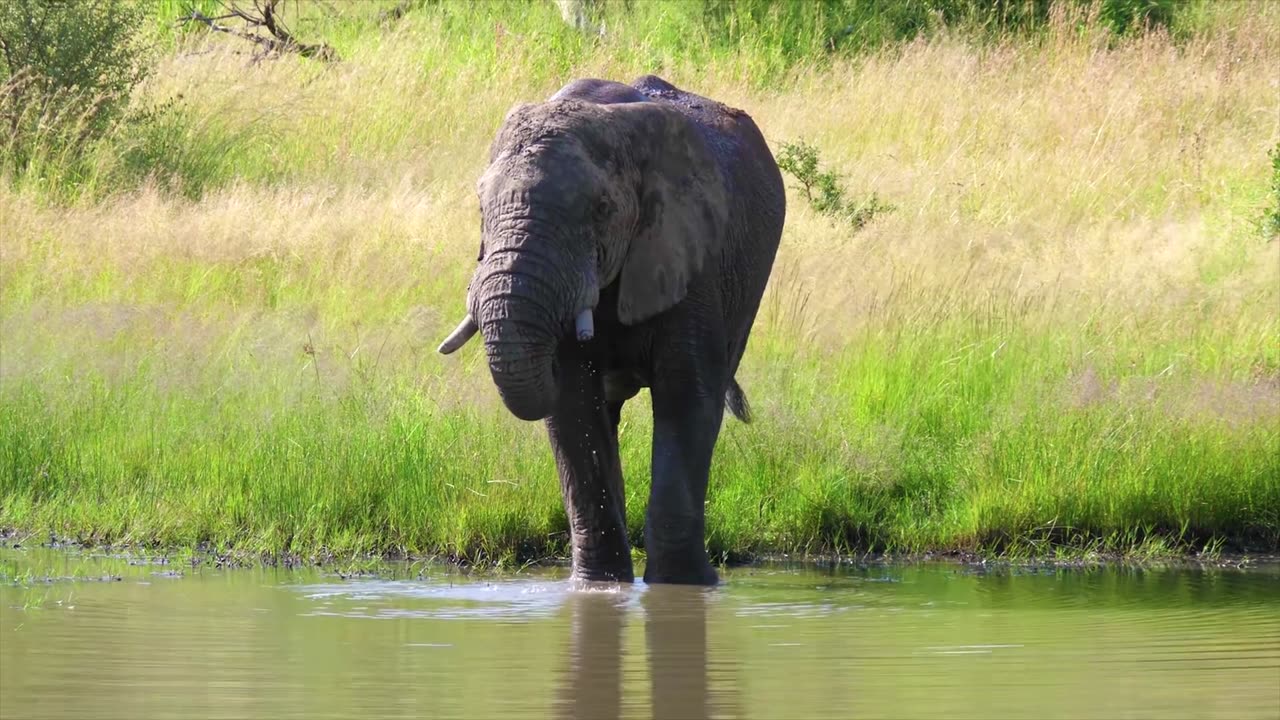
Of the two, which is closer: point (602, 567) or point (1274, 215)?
point (602, 567)

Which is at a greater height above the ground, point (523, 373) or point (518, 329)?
point (518, 329)

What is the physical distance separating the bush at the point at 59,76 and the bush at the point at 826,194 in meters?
5.24

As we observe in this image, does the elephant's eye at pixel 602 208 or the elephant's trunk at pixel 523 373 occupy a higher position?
the elephant's eye at pixel 602 208

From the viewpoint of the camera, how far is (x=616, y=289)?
704cm

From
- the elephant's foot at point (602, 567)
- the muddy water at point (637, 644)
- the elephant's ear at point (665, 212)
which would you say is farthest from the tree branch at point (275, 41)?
the elephant's foot at point (602, 567)

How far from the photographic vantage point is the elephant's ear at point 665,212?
696cm

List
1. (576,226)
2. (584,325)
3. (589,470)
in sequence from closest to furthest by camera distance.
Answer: (584,325), (576,226), (589,470)

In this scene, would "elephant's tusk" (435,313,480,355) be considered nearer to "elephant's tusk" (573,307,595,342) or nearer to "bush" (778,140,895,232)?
"elephant's tusk" (573,307,595,342)

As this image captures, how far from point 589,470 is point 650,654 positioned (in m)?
1.44

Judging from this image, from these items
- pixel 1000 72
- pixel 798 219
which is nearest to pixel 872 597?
pixel 798 219

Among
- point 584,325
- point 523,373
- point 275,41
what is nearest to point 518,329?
point 523,373

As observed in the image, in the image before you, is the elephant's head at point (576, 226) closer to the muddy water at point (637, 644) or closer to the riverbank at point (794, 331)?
the muddy water at point (637, 644)

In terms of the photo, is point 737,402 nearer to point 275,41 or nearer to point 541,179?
point 541,179

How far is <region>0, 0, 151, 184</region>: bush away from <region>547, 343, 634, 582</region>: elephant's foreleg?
8646 millimetres
